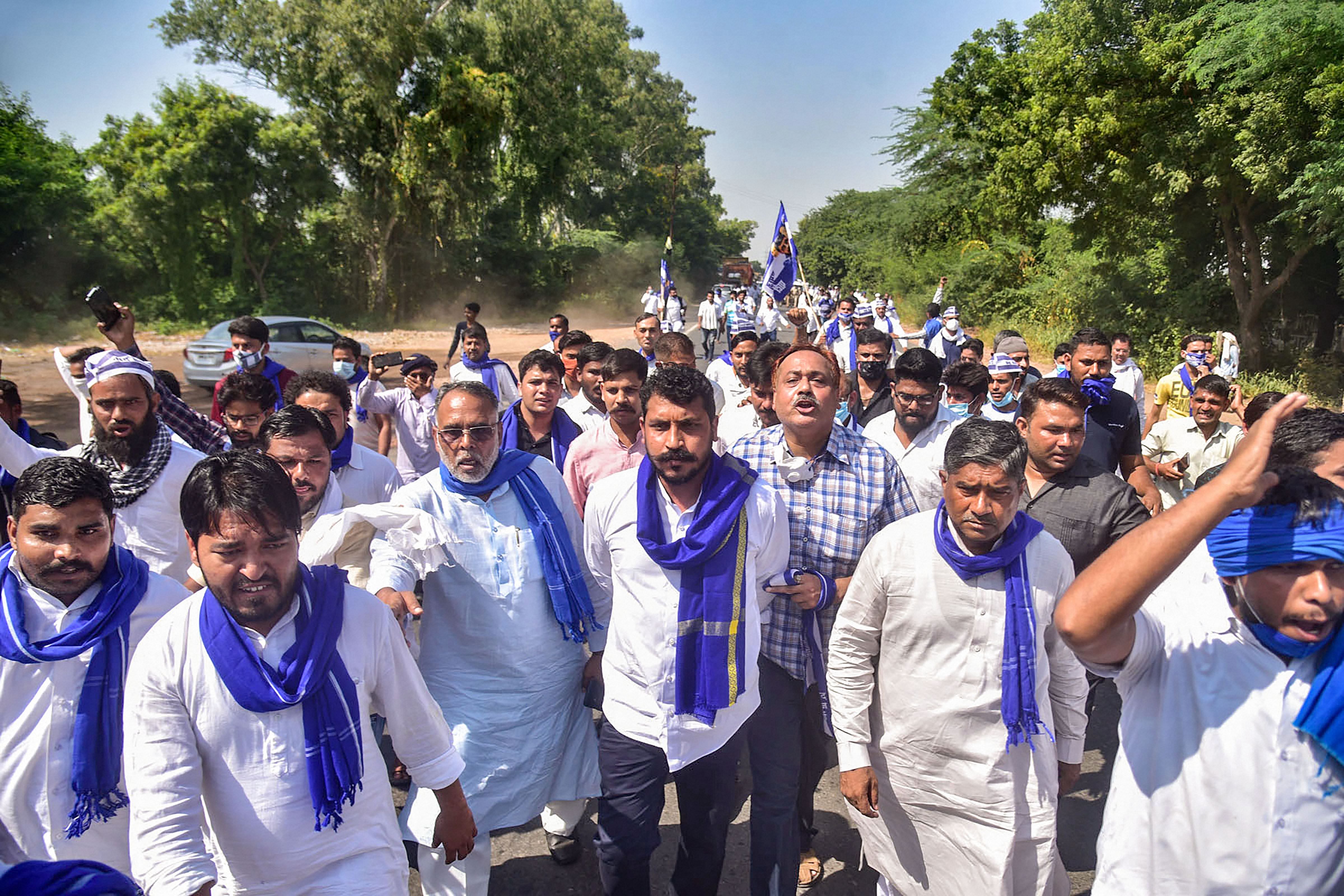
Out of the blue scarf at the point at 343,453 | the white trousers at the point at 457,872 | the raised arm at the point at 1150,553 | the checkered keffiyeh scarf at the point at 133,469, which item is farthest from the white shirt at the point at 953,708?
the checkered keffiyeh scarf at the point at 133,469

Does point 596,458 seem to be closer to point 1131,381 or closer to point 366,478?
point 366,478

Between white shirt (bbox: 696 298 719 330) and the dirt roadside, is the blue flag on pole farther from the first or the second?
white shirt (bbox: 696 298 719 330)

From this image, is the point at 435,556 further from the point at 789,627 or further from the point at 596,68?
the point at 596,68

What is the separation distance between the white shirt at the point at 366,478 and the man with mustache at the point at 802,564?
5.93 ft

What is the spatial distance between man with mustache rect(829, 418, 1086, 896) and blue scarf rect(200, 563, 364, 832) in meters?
1.50

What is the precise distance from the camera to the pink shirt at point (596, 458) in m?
4.26

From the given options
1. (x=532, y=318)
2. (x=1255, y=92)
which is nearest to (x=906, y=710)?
(x=1255, y=92)

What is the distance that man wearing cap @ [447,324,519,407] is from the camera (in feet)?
23.0

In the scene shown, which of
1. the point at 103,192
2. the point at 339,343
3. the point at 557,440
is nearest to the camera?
the point at 557,440

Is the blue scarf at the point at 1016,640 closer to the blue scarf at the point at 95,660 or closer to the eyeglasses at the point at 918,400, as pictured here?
the eyeglasses at the point at 918,400

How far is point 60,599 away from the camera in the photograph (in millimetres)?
2373

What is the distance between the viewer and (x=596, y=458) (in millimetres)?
4297

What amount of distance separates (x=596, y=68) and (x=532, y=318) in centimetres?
1220

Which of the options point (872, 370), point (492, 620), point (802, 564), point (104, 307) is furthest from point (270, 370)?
point (802, 564)
